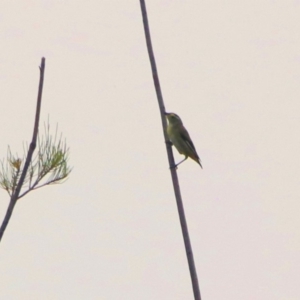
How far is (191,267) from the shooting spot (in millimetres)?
3877

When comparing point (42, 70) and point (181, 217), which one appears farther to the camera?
point (181, 217)

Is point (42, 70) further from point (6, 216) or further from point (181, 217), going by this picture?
point (181, 217)

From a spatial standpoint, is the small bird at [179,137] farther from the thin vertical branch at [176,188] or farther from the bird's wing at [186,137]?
the thin vertical branch at [176,188]

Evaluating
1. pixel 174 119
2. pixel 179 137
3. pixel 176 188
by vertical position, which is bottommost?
pixel 176 188

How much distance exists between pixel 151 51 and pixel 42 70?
126cm

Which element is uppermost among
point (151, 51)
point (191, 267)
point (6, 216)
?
point (151, 51)

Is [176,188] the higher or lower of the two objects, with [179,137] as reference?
lower

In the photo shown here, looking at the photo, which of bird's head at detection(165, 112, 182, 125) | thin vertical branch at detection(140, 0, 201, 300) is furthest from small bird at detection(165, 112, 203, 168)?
thin vertical branch at detection(140, 0, 201, 300)

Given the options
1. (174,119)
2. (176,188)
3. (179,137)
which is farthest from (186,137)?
(176,188)

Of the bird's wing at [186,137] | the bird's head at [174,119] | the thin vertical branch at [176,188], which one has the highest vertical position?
the bird's head at [174,119]

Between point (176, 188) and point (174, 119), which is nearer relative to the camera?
point (176, 188)

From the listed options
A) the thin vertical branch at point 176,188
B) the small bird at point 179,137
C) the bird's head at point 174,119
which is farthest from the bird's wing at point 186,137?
the thin vertical branch at point 176,188

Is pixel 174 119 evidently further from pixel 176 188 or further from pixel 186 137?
pixel 176 188

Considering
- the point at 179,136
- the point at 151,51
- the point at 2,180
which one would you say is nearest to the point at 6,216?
the point at 2,180
